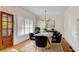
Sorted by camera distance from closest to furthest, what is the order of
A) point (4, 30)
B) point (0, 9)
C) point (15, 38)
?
1. point (0, 9)
2. point (4, 30)
3. point (15, 38)

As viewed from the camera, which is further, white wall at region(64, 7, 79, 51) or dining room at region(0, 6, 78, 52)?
dining room at region(0, 6, 78, 52)

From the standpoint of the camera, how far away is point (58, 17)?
12.9 metres

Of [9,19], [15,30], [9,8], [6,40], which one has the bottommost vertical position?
[6,40]

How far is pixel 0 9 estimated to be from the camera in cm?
543

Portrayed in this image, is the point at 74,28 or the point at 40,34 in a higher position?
the point at 74,28

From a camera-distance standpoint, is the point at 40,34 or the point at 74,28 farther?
the point at 40,34

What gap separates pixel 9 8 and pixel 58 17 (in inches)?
300

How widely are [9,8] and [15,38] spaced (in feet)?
5.86

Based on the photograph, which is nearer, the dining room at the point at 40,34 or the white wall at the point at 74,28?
the white wall at the point at 74,28
